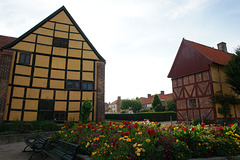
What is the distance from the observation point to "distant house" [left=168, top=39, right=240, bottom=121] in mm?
16297

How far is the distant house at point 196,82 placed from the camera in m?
16.3

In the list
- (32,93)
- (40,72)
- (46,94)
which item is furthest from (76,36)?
(32,93)

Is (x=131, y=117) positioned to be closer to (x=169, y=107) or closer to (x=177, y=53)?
(x=169, y=107)

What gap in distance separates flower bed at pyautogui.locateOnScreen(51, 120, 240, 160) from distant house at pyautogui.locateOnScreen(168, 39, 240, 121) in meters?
11.3

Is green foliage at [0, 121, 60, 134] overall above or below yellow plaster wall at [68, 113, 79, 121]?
below

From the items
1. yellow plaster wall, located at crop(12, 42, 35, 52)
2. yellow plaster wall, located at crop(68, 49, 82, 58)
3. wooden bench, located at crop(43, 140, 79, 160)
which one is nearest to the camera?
wooden bench, located at crop(43, 140, 79, 160)

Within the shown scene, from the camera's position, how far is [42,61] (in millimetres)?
13500

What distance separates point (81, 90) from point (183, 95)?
39.7 ft

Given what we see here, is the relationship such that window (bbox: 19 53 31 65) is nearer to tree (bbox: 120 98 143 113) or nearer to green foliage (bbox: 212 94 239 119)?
green foliage (bbox: 212 94 239 119)

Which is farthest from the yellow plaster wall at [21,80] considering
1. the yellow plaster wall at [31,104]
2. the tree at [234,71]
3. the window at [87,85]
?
the tree at [234,71]

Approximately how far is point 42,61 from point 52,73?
51.3 inches

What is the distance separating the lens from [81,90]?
1426 centimetres

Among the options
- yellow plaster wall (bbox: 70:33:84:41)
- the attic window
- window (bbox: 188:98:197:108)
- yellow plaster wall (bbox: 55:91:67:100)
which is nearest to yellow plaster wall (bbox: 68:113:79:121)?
yellow plaster wall (bbox: 55:91:67:100)

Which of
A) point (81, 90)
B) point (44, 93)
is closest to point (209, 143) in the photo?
point (81, 90)
